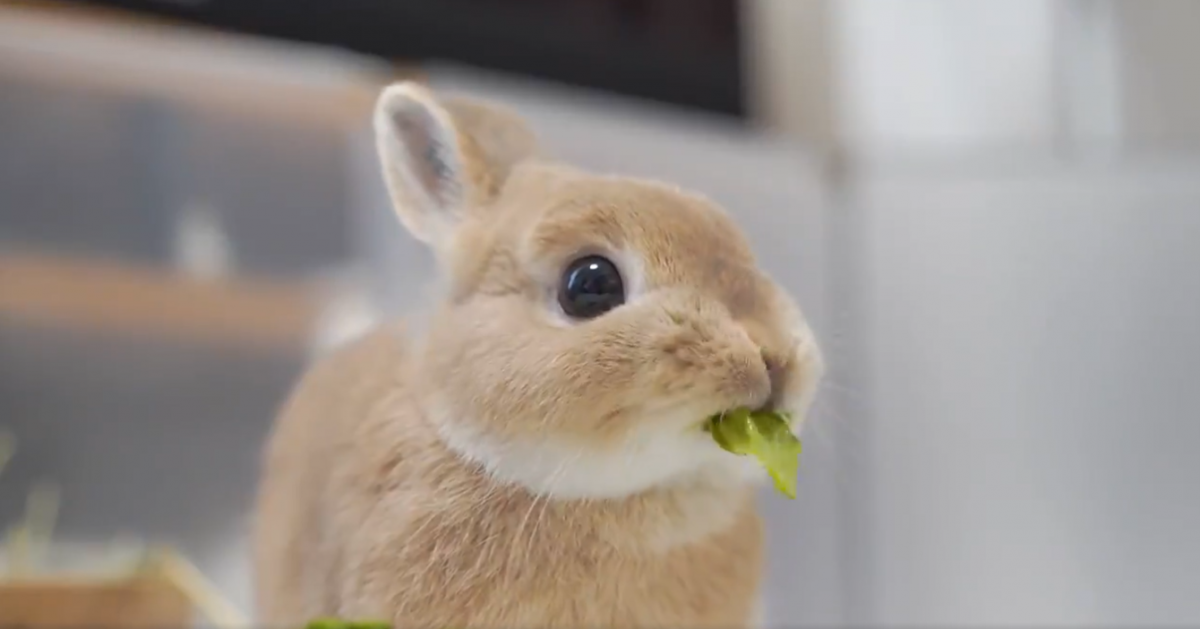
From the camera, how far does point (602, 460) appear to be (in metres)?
0.41

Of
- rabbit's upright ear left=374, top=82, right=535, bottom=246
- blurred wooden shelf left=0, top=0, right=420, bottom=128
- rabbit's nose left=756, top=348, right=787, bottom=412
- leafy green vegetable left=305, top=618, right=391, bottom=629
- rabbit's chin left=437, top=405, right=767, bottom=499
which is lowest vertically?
leafy green vegetable left=305, top=618, right=391, bottom=629

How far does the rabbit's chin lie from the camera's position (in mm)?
403

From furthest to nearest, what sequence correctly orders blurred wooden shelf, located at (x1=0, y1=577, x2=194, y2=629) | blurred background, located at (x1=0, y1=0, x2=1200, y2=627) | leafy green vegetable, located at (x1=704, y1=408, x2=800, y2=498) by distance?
blurred background, located at (x1=0, y1=0, x2=1200, y2=627)
blurred wooden shelf, located at (x1=0, y1=577, x2=194, y2=629)
leafy green vegetable, located at (x1=704, y1=408, x2=800, y2=498)

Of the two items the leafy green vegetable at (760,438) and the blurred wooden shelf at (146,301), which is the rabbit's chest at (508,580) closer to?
the leafy green vegetable at (760,438)

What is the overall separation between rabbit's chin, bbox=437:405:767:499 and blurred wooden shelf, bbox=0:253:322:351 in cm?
41

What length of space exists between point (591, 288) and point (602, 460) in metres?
0.06

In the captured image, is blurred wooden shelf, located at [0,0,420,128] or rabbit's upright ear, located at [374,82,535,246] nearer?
rabbit's upright ear, located at [374,82,535,246]

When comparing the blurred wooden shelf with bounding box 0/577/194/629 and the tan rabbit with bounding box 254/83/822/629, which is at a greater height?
the tan rabbit with bounding box 254/83/822/629

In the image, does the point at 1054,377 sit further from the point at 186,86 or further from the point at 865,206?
the point at 186,86

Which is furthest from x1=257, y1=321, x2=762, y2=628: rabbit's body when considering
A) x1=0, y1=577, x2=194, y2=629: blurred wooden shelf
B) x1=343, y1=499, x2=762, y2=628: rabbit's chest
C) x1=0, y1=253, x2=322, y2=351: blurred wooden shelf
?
x1=0, y1=253, x2=322, y2=351: blurred wooden shelf

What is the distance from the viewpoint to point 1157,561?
1.04 m

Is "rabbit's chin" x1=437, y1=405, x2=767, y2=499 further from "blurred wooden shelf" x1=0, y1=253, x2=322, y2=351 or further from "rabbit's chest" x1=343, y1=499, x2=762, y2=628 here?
"blurred wooden shelf" x1=0, y1=253, x2=322, y2=351

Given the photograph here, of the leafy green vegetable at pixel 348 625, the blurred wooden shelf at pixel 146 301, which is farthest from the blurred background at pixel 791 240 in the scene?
the leafy green vegetable at pixel 348 625

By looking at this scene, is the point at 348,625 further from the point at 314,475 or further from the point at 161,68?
the point at 161,68
